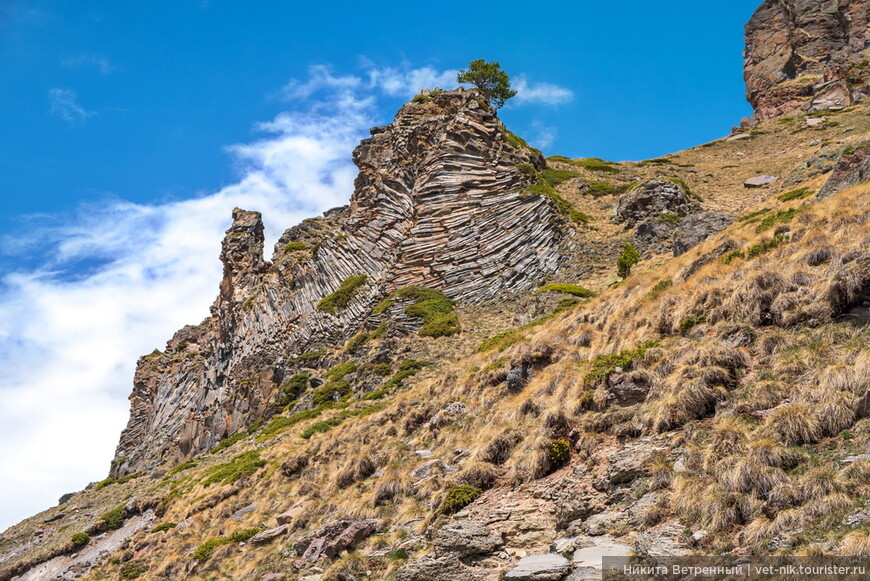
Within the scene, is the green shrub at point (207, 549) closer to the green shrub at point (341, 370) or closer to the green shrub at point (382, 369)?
the green shrub at point (382, 369)

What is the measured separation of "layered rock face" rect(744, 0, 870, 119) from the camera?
84.9 m

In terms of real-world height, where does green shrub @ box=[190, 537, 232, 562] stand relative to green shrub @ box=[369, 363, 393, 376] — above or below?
below

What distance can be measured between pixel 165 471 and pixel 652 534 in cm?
5795

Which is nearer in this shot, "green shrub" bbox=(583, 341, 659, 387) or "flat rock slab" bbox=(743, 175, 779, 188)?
"green shrub" bbox=(583, 341, 659, 387)

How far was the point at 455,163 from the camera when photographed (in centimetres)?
5647

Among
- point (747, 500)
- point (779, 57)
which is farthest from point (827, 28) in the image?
point (747, 500)

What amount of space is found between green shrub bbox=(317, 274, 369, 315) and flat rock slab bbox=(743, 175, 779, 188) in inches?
1376

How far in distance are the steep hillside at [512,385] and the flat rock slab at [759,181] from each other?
1.03 ft

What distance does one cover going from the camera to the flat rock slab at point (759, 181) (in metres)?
55.2

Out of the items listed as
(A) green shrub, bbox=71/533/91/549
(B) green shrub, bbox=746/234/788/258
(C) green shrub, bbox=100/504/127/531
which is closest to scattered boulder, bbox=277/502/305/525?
(B) green shrub, bbox=746/234/788/258

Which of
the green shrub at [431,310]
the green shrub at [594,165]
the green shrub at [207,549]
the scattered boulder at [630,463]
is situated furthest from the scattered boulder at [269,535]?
the green shrub at [594,165]

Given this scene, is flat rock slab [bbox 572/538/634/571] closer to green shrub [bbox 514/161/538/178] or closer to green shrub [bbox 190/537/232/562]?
green shrub [bbox 190/537/232/562]

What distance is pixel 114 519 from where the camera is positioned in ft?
140

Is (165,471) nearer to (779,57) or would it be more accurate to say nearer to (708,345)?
(708,345)
